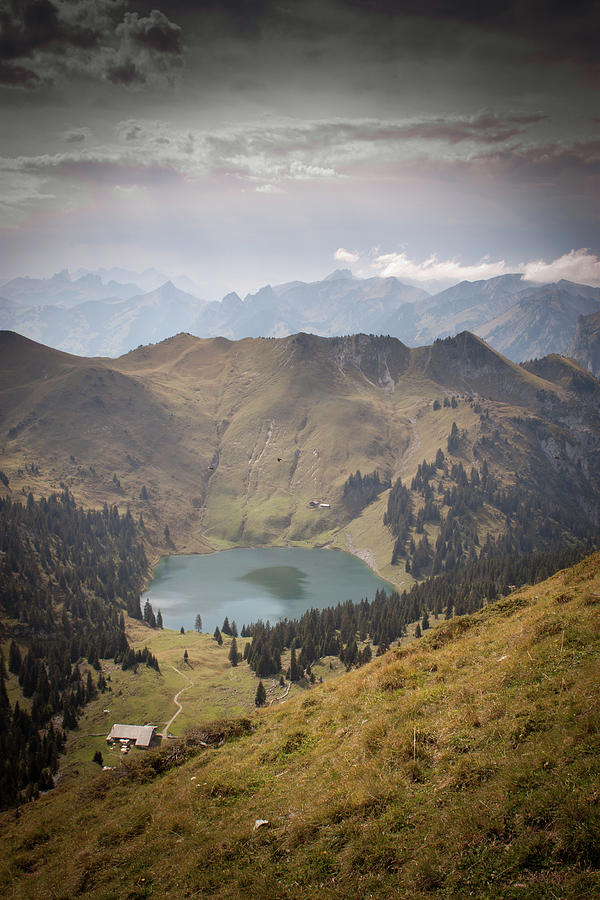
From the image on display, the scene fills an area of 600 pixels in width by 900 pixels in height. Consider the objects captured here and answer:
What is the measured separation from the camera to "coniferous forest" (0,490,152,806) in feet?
259

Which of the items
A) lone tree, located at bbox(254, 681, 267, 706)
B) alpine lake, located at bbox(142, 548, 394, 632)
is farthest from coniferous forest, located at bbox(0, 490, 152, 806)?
lone tree, located at bbox(254, 681, 267, 706)

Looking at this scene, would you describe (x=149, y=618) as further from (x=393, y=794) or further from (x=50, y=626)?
(x=393, y=794)

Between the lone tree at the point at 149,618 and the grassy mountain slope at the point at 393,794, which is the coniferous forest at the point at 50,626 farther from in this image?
the grassy mountain slope at the point at 393,794

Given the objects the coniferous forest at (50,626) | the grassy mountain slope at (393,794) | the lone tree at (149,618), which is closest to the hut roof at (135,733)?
the coniferous forest at (50,626)

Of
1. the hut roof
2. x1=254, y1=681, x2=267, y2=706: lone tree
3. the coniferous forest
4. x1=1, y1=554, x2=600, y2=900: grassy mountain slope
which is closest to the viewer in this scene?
x1=1, y1=554, x2=600, y2=900: grassy mountain slope

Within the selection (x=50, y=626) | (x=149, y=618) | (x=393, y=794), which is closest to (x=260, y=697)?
(x=50, y=626)

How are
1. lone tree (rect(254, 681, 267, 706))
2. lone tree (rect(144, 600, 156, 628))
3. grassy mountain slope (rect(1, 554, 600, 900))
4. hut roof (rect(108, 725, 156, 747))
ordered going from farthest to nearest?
lone tree (rect(144, 600, 156, 628)) → lone tree (rect(254, 681, 267, 706)) → hut roof (rect(108, 725, 156, 747)) → grassy mountain slope (rect(1, 554, 600, 900))

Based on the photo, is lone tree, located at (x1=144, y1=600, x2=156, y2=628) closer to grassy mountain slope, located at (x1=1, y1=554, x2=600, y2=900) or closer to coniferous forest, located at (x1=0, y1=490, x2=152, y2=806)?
coniferous forest, located at (x1=0, y1=490, x2=152, y2=806)

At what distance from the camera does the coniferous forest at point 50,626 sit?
78.8 meters

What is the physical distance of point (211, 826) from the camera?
21.6 meters

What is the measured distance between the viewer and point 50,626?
12600 cm

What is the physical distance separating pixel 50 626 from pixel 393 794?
133085mm

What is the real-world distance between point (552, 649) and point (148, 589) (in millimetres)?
188655

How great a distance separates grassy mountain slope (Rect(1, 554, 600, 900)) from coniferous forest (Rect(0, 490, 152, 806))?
54.1 m
